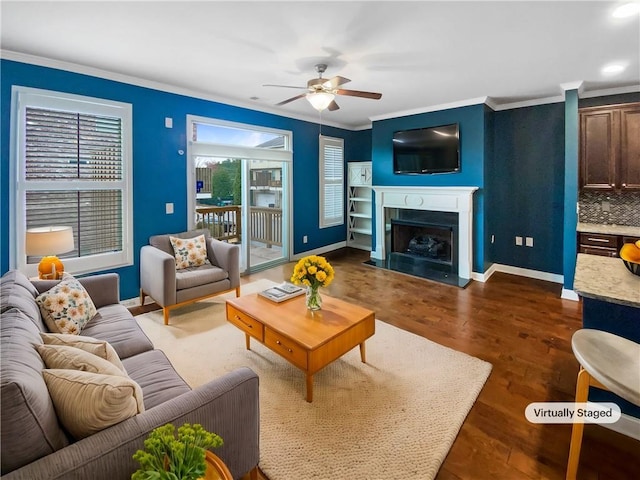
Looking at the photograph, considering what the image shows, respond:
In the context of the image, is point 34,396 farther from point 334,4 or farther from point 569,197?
point 569,197

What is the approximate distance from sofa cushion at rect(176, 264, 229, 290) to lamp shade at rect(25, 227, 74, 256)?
1021mm

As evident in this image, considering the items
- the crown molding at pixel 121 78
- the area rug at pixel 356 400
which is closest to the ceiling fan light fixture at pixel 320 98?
the crown molding at pixel 121 78

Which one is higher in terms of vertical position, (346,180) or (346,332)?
(346,180)

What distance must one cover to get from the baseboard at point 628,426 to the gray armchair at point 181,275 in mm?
3421

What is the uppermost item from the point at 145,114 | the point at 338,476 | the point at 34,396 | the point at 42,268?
the point at 145,114

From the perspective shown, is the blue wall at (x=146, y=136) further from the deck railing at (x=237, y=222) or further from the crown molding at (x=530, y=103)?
the crown molding at (x=530, y=103)

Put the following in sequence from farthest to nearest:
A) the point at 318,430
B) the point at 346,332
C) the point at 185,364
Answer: the point at 185,364, the point at 346,332, the point at 318,430

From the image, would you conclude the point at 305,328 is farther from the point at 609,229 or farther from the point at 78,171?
the point at 609,229

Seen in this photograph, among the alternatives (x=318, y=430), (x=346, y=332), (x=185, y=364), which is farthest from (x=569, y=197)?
(x=185, y=364)

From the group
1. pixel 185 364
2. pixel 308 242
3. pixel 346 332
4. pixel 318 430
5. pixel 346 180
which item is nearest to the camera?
pixel 318 430

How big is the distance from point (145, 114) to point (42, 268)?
2.03 m

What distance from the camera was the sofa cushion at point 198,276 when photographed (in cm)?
345

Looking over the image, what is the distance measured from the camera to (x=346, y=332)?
2.36 metres

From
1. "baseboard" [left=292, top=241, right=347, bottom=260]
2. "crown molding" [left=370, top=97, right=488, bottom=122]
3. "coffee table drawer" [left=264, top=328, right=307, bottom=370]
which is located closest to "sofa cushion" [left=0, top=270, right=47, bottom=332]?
"coffee table drawer" [left=264, top=328, right=307, bottom=370]
